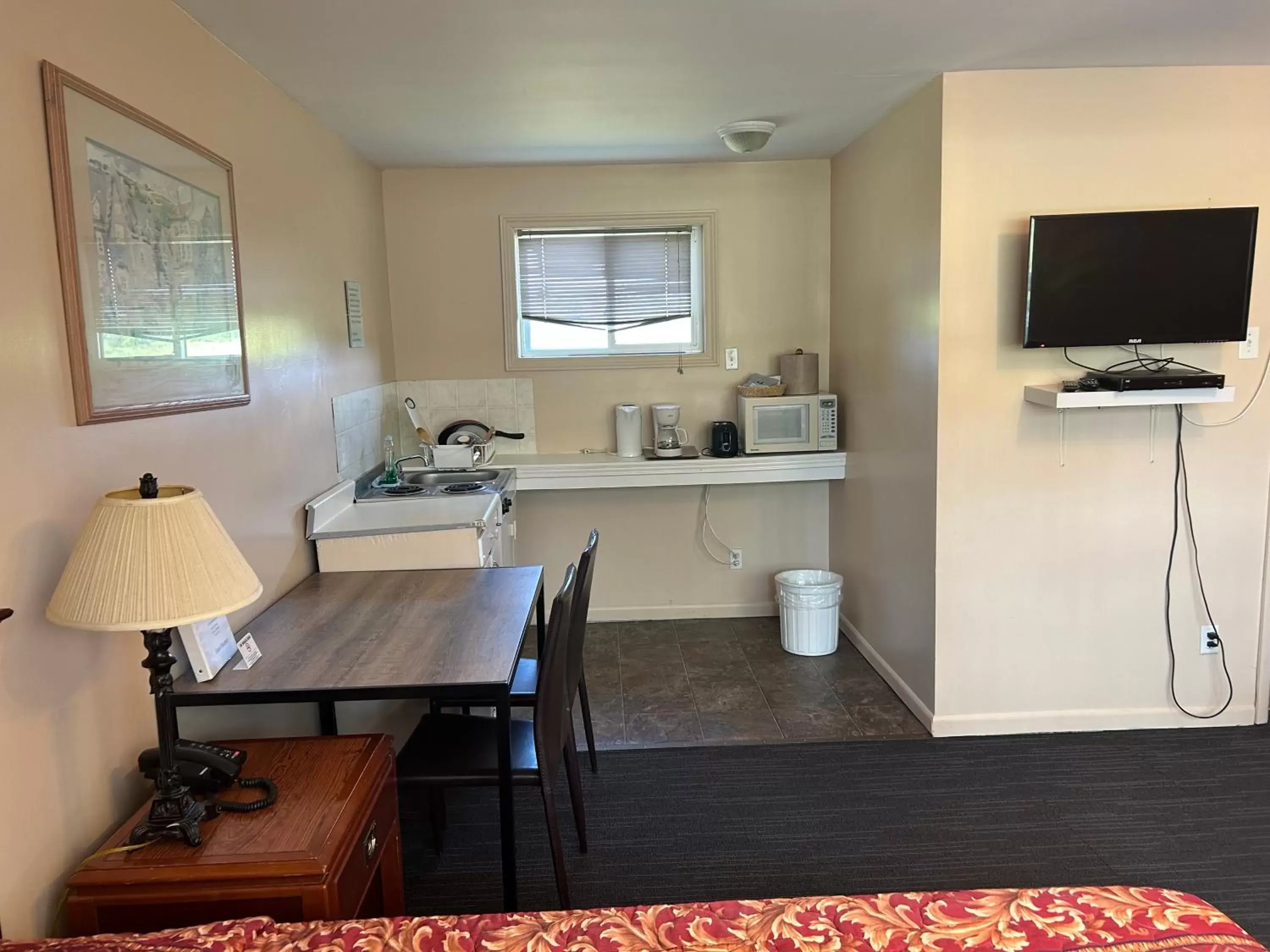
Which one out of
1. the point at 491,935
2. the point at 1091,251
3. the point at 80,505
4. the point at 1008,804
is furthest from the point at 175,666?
the point at 1091,251

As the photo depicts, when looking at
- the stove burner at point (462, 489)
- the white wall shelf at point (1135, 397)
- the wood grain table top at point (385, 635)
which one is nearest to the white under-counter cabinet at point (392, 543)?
the wood grain table top at point (385, 635)

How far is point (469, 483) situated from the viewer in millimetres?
3666

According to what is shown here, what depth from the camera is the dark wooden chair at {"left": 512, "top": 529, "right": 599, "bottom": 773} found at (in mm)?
2348

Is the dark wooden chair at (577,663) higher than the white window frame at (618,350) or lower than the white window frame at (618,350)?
lower

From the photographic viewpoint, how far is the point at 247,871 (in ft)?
4.64

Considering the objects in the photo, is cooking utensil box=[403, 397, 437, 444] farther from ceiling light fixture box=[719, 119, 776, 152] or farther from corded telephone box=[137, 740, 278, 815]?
corded telephone box=[137, 740, 278, 815]

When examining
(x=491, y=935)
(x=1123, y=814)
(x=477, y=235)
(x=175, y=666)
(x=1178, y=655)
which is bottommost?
(x=1123, y=814)

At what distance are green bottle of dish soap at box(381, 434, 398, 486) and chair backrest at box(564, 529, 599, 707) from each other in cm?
143

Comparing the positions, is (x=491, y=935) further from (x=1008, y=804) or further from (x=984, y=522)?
(x=984, y=522)

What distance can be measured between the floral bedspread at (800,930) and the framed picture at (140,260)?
101 cm

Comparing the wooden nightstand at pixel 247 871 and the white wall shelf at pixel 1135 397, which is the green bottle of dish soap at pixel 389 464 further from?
the white wall shelf at pixel 1135 397

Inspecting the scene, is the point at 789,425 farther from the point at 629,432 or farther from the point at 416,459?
the point at 416,459

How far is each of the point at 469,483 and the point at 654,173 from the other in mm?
1798

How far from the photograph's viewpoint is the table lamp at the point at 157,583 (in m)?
1.39
